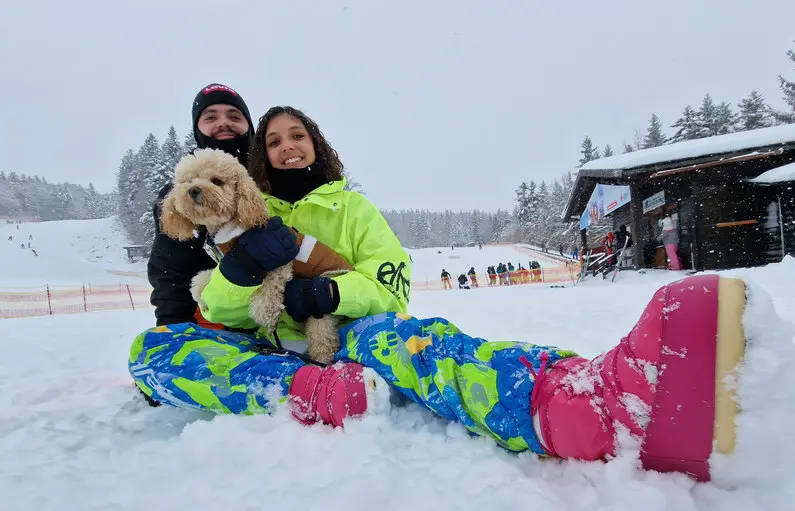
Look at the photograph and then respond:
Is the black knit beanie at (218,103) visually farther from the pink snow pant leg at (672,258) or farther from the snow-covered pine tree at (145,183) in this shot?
the snow-covered pine tree at (145,183)

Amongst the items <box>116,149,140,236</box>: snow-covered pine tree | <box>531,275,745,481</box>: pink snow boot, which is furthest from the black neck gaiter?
<box>116,149,140,236</box>: snow-covered pine tree

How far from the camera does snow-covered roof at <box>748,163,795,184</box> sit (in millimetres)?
9842

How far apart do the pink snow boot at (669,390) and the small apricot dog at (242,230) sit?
1.42 meters

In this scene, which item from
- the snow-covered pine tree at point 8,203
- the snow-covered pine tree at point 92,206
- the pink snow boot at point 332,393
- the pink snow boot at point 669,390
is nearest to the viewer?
the pink snow boot at point 669,390

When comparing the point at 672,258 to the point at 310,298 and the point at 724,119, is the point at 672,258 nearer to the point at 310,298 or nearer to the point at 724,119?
the point at 310,298

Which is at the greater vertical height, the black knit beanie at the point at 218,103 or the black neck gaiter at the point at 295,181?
the black knit beanie at the point at 218,103

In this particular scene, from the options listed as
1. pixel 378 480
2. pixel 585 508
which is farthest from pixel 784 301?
pixel 378 480

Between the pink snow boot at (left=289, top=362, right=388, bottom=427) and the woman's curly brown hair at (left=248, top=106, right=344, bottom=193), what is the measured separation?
1.45 meters

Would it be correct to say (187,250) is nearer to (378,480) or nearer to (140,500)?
(140,500)

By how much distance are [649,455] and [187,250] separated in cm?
273

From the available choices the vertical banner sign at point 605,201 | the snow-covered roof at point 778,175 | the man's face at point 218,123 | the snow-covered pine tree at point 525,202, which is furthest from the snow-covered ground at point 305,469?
the snow-covered pine tree at point 525,202

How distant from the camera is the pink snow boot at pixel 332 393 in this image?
1.66m

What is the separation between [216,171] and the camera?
252 centimetres

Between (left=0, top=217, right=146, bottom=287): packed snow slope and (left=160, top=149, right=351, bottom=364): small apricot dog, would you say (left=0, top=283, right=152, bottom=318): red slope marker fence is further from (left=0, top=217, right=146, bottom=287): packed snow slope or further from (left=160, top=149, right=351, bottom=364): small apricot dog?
(left=160, top=149, right=351, bottom=364): small apricot dog
